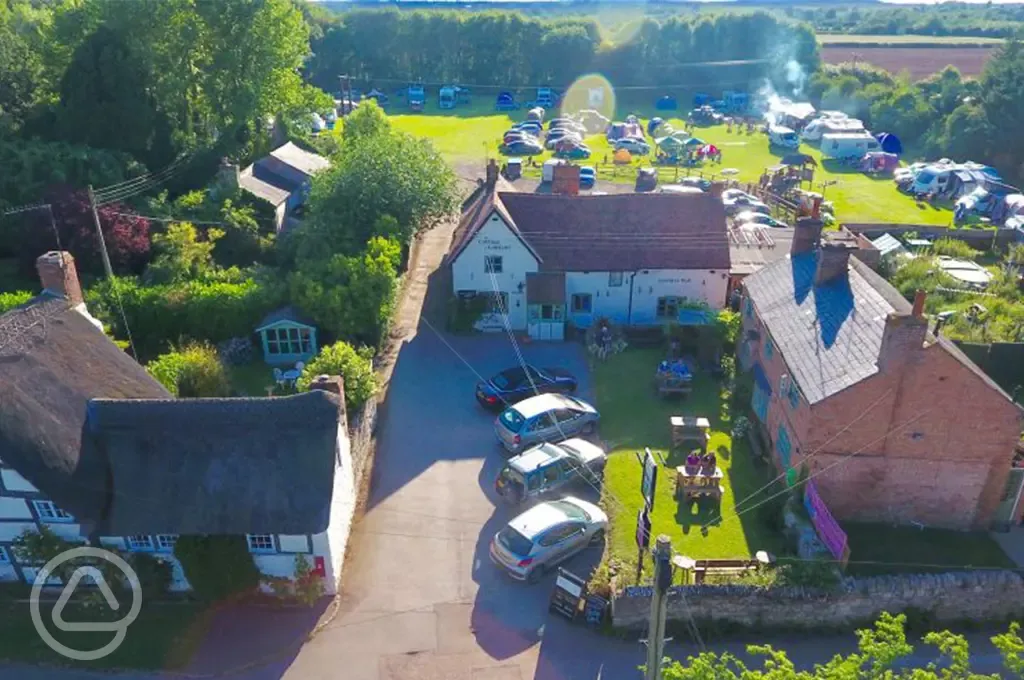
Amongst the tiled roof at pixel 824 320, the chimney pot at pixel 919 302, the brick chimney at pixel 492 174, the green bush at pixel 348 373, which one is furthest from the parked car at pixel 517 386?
the chimney pot at pixel 919 302

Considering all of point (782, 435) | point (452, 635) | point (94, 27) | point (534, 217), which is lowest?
point (452, 635)

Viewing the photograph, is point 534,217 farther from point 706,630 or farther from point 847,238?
point 706,630

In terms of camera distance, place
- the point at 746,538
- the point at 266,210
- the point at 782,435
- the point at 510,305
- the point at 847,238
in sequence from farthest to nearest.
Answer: the point at 266,210
the point at 510,305
the point at 847,238
the point at 782,435
the point at 746,538

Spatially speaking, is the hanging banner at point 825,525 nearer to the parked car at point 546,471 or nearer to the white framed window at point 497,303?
the parked car at point 546,471

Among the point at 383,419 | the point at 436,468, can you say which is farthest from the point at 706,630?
the point at 383,419

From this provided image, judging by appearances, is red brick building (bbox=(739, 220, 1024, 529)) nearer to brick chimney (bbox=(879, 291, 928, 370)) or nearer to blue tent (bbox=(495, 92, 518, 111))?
brick chimney (bbox=(879, 291, 928, 370))

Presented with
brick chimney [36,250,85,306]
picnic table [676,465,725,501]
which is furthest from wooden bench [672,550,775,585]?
brick chimney [36,250,85,306]
